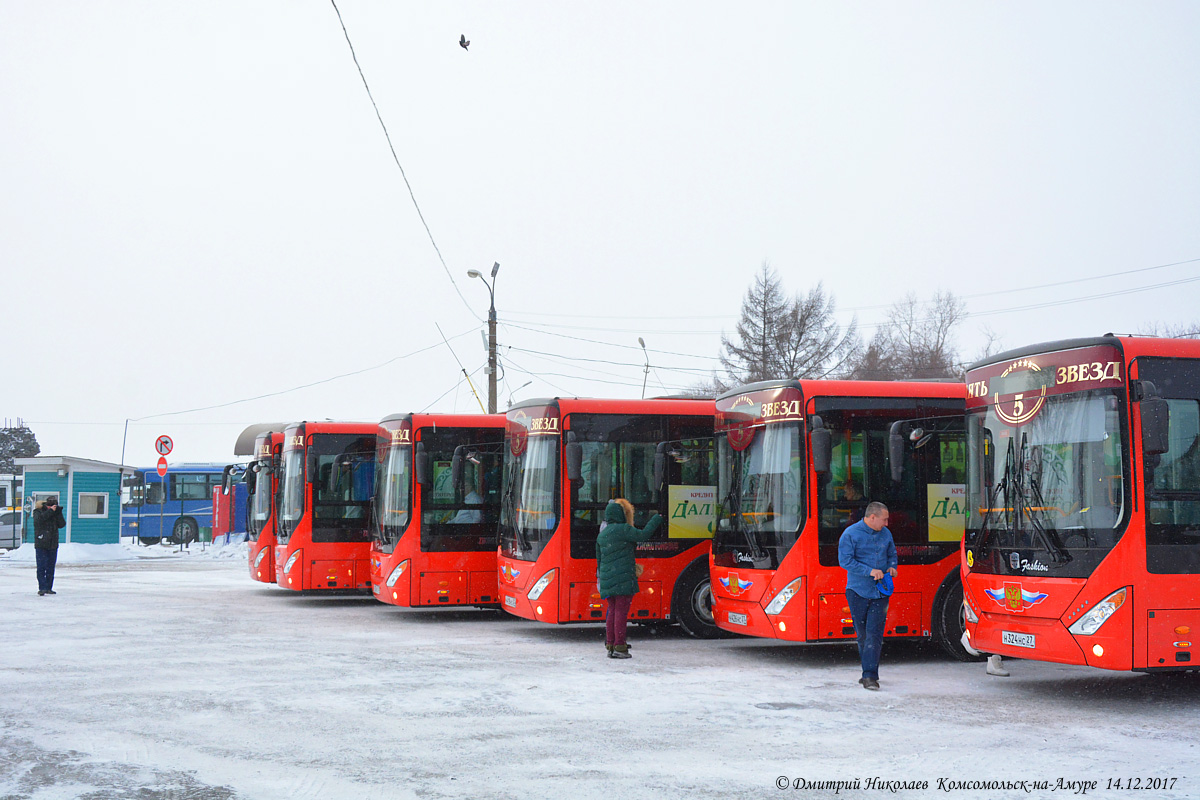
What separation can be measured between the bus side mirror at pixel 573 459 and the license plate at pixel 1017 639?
18.8ft

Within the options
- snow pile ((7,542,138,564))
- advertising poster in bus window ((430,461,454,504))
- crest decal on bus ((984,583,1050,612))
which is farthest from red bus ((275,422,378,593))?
snow pile ((7,542,138,564))

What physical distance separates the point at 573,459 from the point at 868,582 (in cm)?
465

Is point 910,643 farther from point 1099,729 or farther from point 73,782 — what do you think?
point 73,782

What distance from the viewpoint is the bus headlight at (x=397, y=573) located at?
16859mm

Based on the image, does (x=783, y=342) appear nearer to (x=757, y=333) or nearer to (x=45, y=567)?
(x=757, y=333)

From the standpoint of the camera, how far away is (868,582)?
423 inches

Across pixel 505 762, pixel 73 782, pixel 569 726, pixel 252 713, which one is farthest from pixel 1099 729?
pixel 73 782

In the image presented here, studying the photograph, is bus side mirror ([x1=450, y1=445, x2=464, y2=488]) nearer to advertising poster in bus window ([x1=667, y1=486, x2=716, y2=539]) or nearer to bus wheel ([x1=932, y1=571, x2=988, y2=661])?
advertising poster in bus window ([x1=667, y1=486, x2=716, y2=539])

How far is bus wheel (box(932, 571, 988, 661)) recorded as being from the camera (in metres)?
12.5

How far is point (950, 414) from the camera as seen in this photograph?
12977 mm

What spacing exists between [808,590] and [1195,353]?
437 centimetres

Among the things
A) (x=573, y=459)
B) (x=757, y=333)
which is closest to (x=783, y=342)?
(x=757, y=333)

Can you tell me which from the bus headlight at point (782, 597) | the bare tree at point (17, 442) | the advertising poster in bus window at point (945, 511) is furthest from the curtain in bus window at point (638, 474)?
the bare tree at point (17, 442)

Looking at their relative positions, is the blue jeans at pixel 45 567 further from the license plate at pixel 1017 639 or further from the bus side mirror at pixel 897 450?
the license plate at pixel 1017 639
